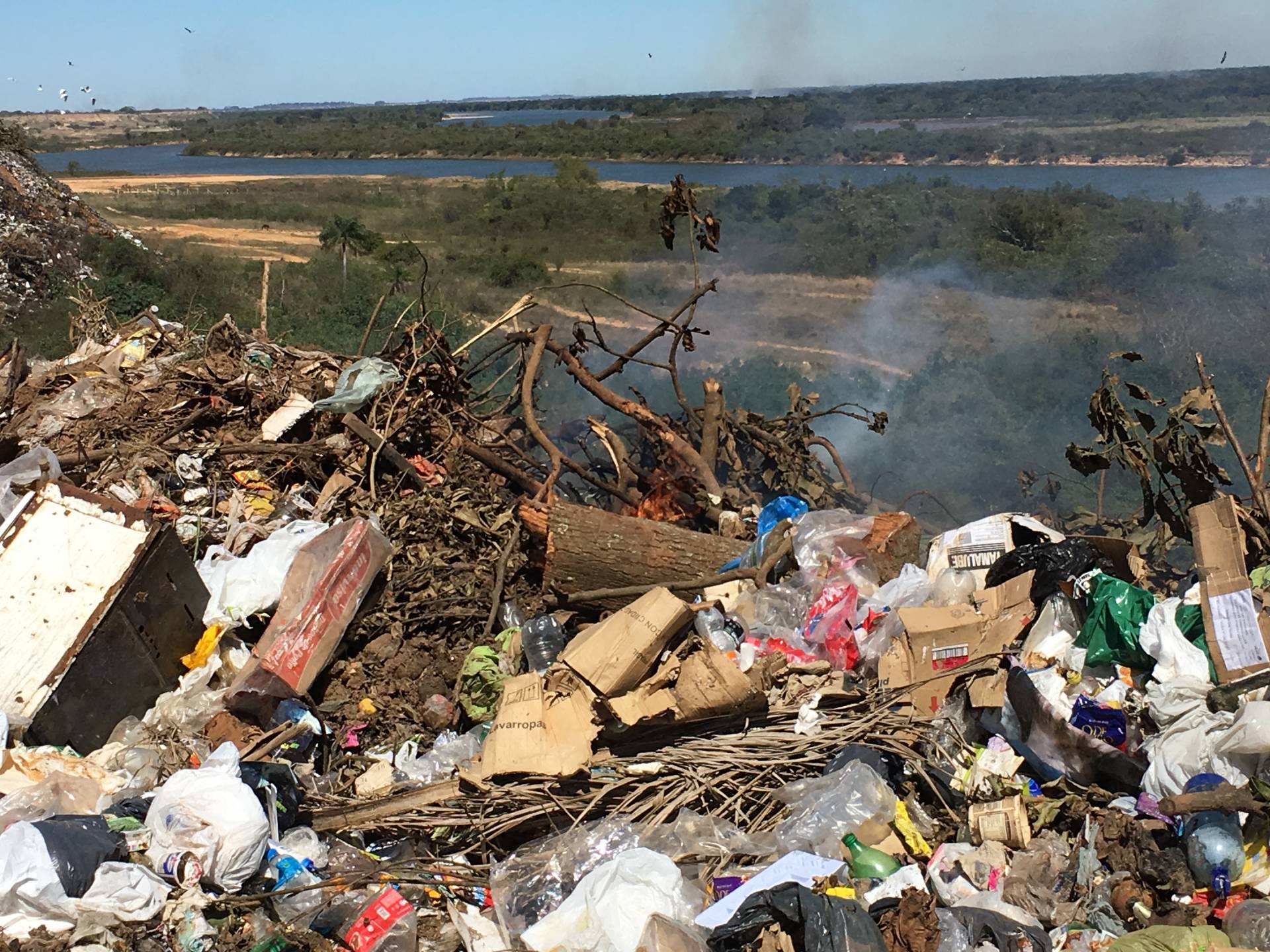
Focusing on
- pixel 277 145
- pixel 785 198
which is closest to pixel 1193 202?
pixel 785 198

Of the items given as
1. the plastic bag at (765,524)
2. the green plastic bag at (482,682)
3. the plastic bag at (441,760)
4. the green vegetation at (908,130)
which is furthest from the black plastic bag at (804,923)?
the green vegetation at (908,130)

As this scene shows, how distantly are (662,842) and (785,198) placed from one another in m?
20.4

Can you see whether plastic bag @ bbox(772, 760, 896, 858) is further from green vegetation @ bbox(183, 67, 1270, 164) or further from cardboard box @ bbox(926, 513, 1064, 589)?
green vegetation @ bbox(183, 67, 1270, 164)

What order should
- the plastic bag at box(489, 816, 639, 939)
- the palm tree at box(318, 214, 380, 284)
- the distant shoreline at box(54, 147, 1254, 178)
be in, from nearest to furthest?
the plastic bag at box(489, 816, 639, 939), the palm tree at box(318, 214, 380, 284), the distant shoreline at box(54, 147, 1254, 178)

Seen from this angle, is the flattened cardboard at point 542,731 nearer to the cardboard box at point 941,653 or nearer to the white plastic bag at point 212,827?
the white plastic bag at point 212,827

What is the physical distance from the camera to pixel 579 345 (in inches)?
253

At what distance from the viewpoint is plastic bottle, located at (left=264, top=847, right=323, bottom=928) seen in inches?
123

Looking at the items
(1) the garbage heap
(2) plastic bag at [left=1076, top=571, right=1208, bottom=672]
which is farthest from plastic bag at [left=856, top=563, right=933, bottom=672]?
(2) plastic bag at [left=1076, top=571, right=1208, bottom=672]

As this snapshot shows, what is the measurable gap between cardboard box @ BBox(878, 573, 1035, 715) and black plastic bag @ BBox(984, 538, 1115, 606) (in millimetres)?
219

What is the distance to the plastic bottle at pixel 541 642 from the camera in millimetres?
4418

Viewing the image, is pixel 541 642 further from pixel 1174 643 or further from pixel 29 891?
pixel 1174 643

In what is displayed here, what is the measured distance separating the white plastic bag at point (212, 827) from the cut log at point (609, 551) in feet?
6.16

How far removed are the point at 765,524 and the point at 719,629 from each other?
3.16 feet

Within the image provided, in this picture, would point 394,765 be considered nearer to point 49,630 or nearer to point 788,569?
point 49,630
